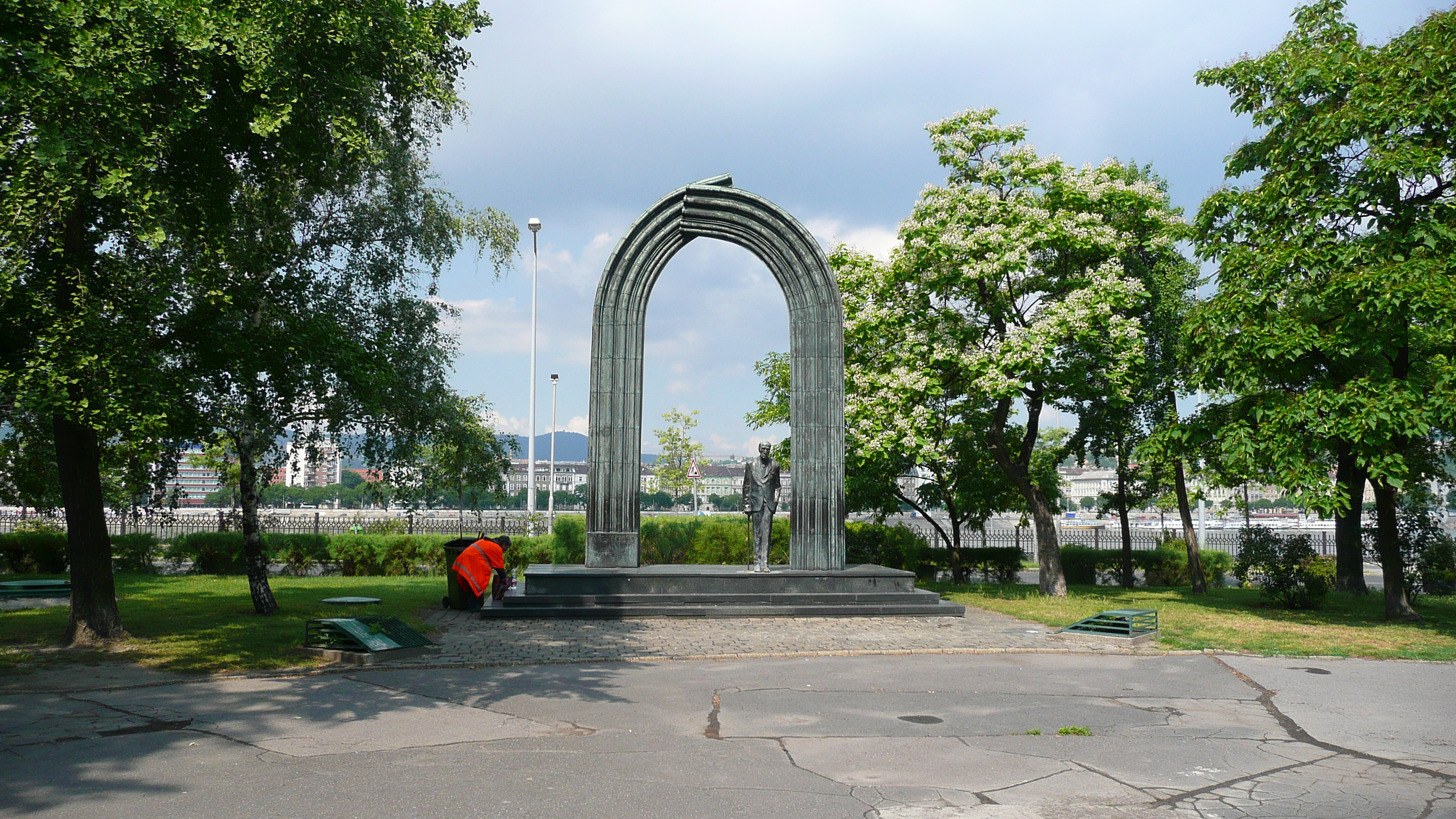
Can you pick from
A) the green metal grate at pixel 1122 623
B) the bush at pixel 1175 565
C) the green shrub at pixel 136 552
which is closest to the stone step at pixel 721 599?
the green metal grate at pixel 1122 623

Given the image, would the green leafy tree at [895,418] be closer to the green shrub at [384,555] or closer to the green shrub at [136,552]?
the green shrub at [384,555]

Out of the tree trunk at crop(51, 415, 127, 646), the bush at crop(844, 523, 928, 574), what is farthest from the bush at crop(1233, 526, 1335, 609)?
the tree trunk at crop(51, 415, 127, 646)

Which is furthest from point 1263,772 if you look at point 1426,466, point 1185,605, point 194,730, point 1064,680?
point 1426,466

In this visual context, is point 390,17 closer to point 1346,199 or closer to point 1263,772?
point 1263,772

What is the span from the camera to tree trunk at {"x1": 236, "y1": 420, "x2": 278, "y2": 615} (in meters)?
14.8

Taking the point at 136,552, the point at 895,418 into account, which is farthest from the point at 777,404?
the point at 136,552

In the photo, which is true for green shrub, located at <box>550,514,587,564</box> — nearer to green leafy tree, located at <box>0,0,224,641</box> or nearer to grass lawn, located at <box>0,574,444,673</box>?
grass lawn, located at <box>0,574,444,673</box>

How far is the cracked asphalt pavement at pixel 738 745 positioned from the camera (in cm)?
576

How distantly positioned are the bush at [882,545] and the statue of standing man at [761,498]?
8692mm

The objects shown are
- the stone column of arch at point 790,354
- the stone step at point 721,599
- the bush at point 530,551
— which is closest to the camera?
the stone step at point 721,599

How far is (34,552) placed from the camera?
25.2 m

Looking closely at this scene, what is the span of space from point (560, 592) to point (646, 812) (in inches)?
417

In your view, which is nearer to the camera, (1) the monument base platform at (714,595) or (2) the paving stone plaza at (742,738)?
(2) the paving stone plaza at (742,738)

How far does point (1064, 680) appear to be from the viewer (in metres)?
10.3
